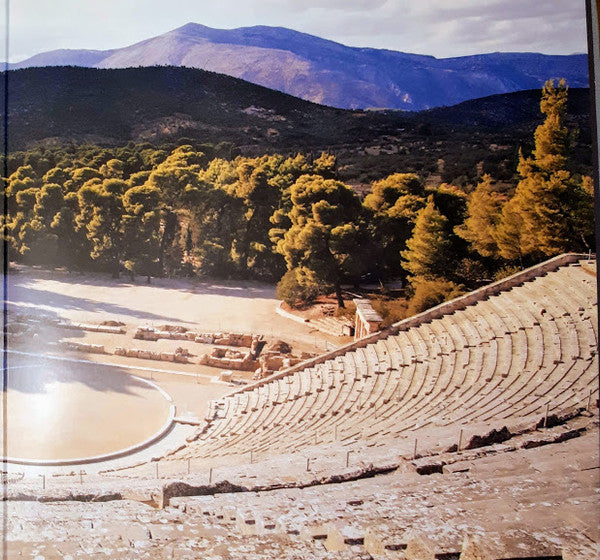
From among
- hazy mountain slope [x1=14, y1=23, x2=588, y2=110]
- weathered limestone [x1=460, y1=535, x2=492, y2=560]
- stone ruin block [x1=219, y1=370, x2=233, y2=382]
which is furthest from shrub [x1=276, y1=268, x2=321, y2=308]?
weathered limestone [x1=460, y1=535, x2=492, y2=560]

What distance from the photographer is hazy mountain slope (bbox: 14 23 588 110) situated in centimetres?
530

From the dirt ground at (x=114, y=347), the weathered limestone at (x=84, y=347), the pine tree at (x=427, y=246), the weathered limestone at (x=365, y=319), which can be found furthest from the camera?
the pine tree at (x=427, y=246)

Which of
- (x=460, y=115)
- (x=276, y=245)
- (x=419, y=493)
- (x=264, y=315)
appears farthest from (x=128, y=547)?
(x=460, y=115)

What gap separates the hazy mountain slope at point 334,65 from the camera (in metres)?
5.30

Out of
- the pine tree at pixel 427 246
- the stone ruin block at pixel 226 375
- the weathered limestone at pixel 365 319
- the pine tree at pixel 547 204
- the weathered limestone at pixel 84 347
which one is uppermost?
the pine tree at pixel 547 204

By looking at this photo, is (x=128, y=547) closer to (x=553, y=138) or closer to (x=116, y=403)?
(x=116, y=403)

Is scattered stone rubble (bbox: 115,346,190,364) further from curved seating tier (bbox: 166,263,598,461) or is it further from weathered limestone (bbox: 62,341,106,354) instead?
curved seating tier (bbox: 166,263,598,461)

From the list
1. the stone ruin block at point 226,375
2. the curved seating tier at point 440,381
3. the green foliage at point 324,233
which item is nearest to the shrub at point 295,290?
the green foliage at point 324,233

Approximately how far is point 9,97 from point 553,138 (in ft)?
18.4

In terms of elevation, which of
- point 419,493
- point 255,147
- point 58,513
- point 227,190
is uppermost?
point 255,147

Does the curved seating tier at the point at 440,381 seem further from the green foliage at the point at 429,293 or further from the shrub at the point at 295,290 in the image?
the shrub at the point at 295,290

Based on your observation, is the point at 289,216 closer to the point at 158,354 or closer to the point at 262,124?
the point at 262,124

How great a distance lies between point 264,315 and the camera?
6.91 meters

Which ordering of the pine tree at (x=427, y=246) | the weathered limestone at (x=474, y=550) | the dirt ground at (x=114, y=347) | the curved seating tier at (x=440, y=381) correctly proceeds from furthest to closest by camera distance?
the pine tree at (x=427, y=246) → the dirt ground at (x=114, y=347) → the curved seating tier at (x=440, y=381) → the weathered limestone at (x=474, y=550)
